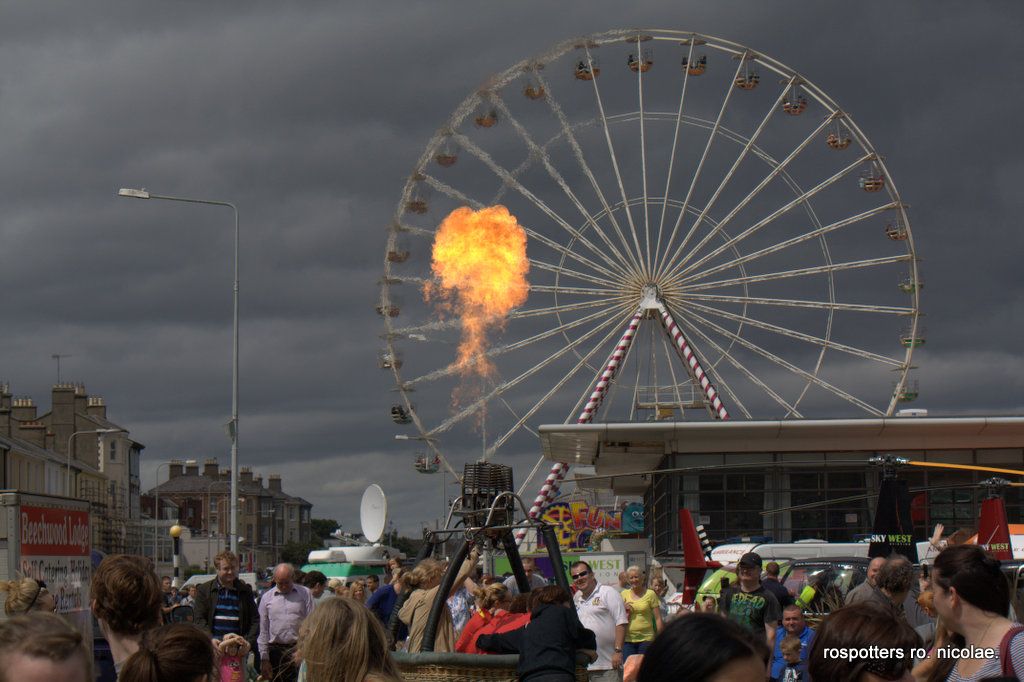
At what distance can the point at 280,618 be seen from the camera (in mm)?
13258

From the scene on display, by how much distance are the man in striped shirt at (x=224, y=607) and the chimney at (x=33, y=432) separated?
66.1 meters

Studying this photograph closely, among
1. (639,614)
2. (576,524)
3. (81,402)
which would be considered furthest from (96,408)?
(639,614)

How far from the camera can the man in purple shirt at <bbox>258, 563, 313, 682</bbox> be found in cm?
1319

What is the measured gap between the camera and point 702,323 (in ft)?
132

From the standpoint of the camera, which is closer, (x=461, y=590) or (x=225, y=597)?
(x=225, y=597)

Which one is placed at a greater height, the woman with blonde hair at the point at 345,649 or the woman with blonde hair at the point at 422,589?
the woman with blonde hair at the point at 345,649

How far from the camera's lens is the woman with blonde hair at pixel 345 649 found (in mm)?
4734

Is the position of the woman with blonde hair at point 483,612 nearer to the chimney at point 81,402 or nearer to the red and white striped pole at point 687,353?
the red and white striped pole at point 687,353

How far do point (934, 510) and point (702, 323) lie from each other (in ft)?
30.4

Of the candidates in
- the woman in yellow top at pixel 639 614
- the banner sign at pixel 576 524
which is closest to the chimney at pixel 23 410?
the banner sign at pixel 576 524

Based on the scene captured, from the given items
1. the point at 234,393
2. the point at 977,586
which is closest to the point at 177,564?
the point at 234,393

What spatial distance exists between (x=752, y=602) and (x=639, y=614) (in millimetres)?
5283

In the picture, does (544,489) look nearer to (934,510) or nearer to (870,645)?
(934,510)

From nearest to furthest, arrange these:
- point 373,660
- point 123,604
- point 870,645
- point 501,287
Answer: point 870,645 < point 373,660 < point 123,604 < point 501,287
